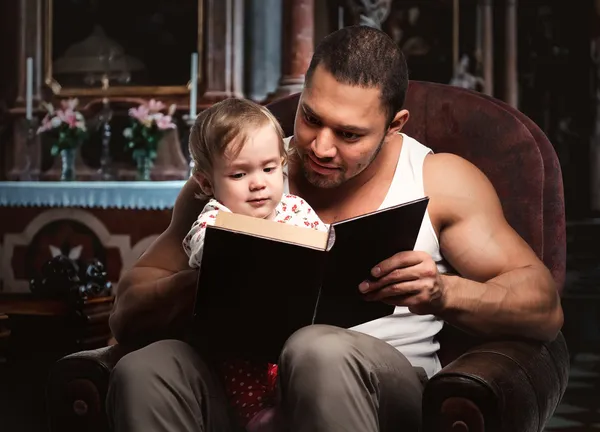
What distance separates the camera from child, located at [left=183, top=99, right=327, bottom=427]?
1.49 metres

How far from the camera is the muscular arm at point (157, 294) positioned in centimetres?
154

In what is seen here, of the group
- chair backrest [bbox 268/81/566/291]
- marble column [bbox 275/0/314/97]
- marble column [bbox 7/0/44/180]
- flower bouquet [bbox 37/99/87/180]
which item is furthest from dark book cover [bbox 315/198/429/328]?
marble column [bbox 7/0/44/180]

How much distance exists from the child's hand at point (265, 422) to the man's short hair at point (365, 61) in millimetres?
613

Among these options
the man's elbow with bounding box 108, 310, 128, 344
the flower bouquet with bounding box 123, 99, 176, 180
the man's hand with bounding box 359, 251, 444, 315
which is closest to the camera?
the man's hand with bounding box 359, 251, 444, 315

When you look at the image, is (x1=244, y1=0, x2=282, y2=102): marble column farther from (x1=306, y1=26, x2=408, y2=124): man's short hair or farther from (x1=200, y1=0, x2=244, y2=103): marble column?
(x1=306, y1=26, x2=408, y2=124): man's short hair

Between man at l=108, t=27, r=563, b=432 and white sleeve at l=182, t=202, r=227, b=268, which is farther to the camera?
white sleeve at l=182, t=202, r=227, b=268

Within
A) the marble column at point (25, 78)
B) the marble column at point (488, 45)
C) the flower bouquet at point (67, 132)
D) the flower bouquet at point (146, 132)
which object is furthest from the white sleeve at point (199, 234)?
the marble column at point (25, 78)

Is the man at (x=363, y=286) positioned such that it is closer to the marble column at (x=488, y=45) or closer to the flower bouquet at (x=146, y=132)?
the flower bouquet at (x=146, y=132)

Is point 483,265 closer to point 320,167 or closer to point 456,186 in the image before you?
point 456,186

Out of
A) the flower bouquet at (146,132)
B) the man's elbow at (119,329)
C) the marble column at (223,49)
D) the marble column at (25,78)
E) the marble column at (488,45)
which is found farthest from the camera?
the marble column at (25,78)

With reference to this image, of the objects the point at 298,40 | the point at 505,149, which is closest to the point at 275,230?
the point at 505,149

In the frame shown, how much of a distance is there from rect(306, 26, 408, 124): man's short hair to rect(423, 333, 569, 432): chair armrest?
1.74ft

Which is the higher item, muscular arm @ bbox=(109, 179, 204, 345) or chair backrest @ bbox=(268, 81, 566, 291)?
chair backrest @ bbox=(268, 81, 566, 291)

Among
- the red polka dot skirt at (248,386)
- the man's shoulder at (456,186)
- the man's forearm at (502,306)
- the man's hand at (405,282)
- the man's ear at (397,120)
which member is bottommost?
the red polka dot skirt at (248,386)
